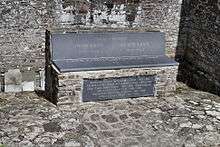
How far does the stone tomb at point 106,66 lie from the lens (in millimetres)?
6809

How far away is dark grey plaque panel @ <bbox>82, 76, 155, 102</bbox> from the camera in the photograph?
6.92 meters

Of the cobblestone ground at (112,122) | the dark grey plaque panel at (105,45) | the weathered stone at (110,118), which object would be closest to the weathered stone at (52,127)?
the cobblestone ground at (112,122)

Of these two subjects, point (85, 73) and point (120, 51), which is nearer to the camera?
point (85, 73)

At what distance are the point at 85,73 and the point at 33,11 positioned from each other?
5.57ft

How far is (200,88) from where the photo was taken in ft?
27.3

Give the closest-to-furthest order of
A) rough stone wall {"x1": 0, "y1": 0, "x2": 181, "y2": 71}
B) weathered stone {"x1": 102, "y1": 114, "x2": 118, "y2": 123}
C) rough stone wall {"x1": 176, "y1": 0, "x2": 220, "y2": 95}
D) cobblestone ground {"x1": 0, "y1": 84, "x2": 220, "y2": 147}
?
cobblestone ground {"x1": 0, "y1": 84, "x2": 220, "y2": 147}, weathered stone {"x1": 102, "y1": 114, "x2": 118, "y2": 123}, rough stone wall {"x1": 0, "y1": 0, "x2": 181, "y2": 71}, rough stone wall {"x1": 176, "y1": 0, "x2": 220, "y2": 95}

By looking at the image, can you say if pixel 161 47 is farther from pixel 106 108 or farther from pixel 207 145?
pixel 207 145

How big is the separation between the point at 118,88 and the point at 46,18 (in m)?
2.00

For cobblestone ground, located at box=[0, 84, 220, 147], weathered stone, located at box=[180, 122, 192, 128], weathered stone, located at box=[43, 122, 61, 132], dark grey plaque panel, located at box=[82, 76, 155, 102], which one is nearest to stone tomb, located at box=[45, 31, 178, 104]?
dark grey plaque panel, located at box=[82, 76, 155, 102]

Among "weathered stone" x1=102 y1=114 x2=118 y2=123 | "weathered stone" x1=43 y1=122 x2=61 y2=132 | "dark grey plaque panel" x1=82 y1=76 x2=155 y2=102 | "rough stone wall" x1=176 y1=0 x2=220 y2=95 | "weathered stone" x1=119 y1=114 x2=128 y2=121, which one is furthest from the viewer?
"rough stone wall" x1=176 y1=0 x2=220 y2=95

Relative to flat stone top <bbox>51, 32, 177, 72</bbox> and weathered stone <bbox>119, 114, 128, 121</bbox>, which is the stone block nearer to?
flat stone top <bbox>51, 32, 177, 72</bbox>

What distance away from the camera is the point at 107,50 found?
7.32m

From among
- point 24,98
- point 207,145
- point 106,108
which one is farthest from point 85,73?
point 207,145

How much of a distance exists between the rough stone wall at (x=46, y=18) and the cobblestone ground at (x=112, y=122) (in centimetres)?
84
